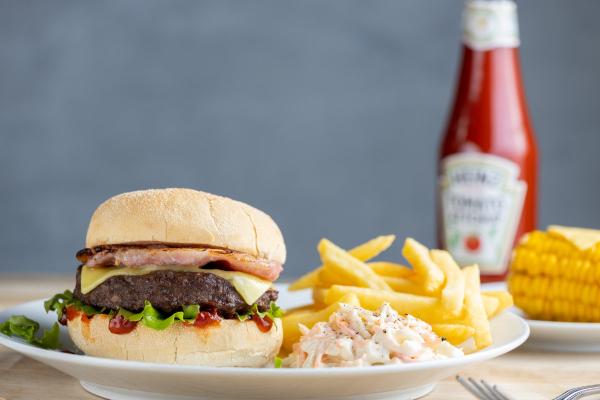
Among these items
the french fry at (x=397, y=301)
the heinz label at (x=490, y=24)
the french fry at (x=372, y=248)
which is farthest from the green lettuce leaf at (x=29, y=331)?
the heinz label at (x=490, y=24)

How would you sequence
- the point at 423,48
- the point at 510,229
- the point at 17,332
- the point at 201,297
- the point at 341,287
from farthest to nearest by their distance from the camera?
the point at 423,48, the point at 510,229, the point at 341,287, the point at 17,332, the point at 201,297

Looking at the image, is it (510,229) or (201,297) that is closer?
(201,297)

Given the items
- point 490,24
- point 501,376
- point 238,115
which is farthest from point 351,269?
point 238,115

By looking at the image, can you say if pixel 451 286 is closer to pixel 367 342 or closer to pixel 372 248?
pixel 372 248

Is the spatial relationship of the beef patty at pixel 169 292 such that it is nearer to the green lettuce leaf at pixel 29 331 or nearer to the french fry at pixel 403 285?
the green lettuce leaf at pixel 29 331

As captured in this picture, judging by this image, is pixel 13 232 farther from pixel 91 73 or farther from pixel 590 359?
pixel 590 359

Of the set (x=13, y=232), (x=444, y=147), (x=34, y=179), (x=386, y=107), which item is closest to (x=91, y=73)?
(x=34, y=179)

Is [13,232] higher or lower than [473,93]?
lower
